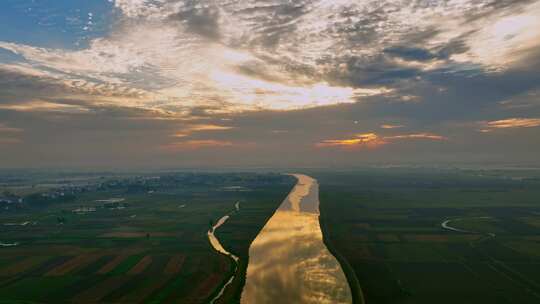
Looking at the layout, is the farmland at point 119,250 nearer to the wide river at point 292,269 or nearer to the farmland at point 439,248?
the wide river at point 292,269

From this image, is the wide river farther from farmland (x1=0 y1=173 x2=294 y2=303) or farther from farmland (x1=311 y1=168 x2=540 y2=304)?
farmland (x1=0 y1=173 x2=294 y2=303)

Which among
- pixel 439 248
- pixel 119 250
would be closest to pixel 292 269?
pixel 439 248

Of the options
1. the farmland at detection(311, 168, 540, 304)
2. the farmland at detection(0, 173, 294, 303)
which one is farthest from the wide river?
the farmland at detection(0, 173, 294, 303)

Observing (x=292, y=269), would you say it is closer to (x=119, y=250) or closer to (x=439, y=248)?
(x=439, y=248)

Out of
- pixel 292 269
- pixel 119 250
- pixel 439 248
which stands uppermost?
pixel 439 248

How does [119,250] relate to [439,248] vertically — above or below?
below

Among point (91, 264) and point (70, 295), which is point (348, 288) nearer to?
point (70, 295)
